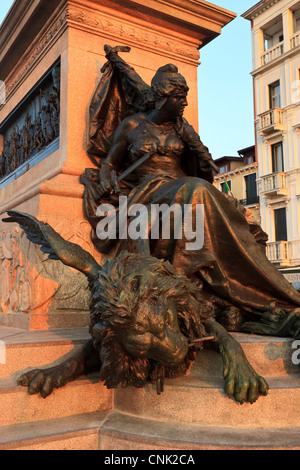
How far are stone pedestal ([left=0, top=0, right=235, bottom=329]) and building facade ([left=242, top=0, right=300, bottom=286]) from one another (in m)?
18.9

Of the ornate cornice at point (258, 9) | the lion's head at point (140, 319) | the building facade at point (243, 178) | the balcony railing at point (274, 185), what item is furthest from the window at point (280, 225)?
the lion's head at point (140, 319)

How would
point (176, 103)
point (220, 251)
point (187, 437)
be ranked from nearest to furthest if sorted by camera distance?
point (187, 437) < point (220, 251) < point (176, 103)

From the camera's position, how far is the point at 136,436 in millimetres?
2168

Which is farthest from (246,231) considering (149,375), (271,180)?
(271,180)

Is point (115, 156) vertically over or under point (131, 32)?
under

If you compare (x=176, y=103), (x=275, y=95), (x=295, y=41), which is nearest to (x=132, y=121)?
(x=176, y=103)

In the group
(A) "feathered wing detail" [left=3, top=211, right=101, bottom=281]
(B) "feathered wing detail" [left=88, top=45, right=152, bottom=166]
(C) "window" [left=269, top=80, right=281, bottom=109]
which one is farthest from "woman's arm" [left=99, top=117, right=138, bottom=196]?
(C) "window" [left=269, top=80, right=281, bottom=109]

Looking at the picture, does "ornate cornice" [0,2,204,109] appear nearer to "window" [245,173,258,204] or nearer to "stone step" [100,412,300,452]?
"stone step" [100,412,300,452]

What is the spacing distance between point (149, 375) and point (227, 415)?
46 cm

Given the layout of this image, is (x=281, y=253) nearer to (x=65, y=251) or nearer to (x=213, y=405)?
(x=65, y=251)

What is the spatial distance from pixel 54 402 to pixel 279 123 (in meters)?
24.9

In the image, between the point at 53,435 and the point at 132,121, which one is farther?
the point at 132,121

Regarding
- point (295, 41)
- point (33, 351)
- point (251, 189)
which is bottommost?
point (33, 351)

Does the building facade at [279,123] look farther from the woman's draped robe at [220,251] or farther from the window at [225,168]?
the woman's draped robe at [220,251]
